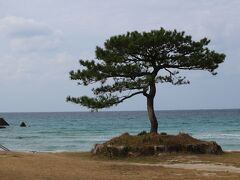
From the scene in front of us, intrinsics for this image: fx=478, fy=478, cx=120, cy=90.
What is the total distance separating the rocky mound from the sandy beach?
81cm

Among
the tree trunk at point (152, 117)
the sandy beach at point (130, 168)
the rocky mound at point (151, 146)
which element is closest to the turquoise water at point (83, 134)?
the tree trunk at point (152, 117)

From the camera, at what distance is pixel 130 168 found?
21.8 metres

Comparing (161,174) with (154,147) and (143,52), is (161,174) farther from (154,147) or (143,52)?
(143,52)

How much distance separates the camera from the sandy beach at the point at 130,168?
18.5 m

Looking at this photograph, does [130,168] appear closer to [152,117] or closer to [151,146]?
[151,146]

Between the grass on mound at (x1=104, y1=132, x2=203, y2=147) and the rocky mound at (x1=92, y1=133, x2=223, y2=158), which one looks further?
the grass on mound at (x1=104, y1=132, x2=203, y2=147)

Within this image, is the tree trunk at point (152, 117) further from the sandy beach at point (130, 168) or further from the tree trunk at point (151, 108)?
the sandy beach at point (130, 168)

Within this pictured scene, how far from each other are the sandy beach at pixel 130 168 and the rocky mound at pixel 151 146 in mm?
808

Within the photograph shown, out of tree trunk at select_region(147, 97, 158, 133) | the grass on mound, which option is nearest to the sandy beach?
the grass on mound

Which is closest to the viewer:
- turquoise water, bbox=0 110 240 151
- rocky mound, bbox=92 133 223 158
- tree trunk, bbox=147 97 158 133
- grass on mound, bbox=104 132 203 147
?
rocky mound, bbox=92 133 223 158

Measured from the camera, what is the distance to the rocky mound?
27.2m

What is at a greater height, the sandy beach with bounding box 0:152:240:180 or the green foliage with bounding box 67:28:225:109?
the green foliage with bounding box 67:28:225:109

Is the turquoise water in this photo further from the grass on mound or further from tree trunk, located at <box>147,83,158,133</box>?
the grass on mound

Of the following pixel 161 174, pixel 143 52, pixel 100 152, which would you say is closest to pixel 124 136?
pixel 100 152
